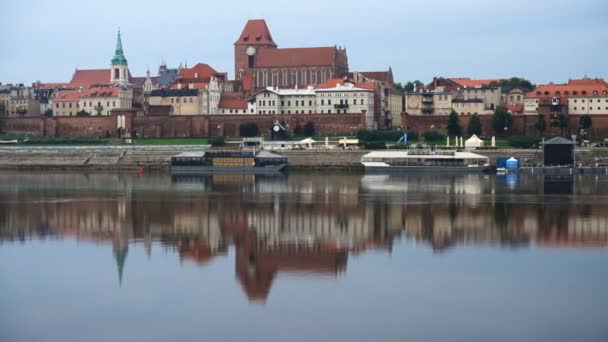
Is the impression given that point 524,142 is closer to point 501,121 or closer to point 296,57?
point 501,121

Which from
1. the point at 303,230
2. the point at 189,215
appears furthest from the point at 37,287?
the point at 189,215

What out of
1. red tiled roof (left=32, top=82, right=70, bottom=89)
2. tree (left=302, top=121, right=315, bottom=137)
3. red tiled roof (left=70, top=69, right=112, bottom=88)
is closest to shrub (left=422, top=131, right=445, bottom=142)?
tree (left=302, top=121, right=315, bottom=137)

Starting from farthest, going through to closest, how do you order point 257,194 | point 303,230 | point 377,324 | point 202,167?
point 202,167, point 257,194, point 303,230, point 377,324

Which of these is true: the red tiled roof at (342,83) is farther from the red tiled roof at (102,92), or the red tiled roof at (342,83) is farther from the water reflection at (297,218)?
the water reflection at (297,218)

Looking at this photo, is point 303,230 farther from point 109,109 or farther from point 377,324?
point 109,109

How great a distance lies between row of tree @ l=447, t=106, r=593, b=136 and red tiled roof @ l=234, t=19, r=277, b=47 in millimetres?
24462

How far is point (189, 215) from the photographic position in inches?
1202

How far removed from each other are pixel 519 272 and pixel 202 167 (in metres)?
36.5

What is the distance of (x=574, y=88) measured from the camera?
7025 centimetres

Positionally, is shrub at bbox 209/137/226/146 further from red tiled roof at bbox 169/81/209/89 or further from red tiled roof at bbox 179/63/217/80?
red tiled roof at bbox 179/63/217/80

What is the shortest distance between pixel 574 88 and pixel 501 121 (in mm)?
6998

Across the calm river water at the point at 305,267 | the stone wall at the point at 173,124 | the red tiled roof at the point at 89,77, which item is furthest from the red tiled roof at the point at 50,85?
the calm river water at the point at 305,267

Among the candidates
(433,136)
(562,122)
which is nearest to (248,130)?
(433,136)

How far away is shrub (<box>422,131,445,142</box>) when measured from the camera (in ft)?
218
